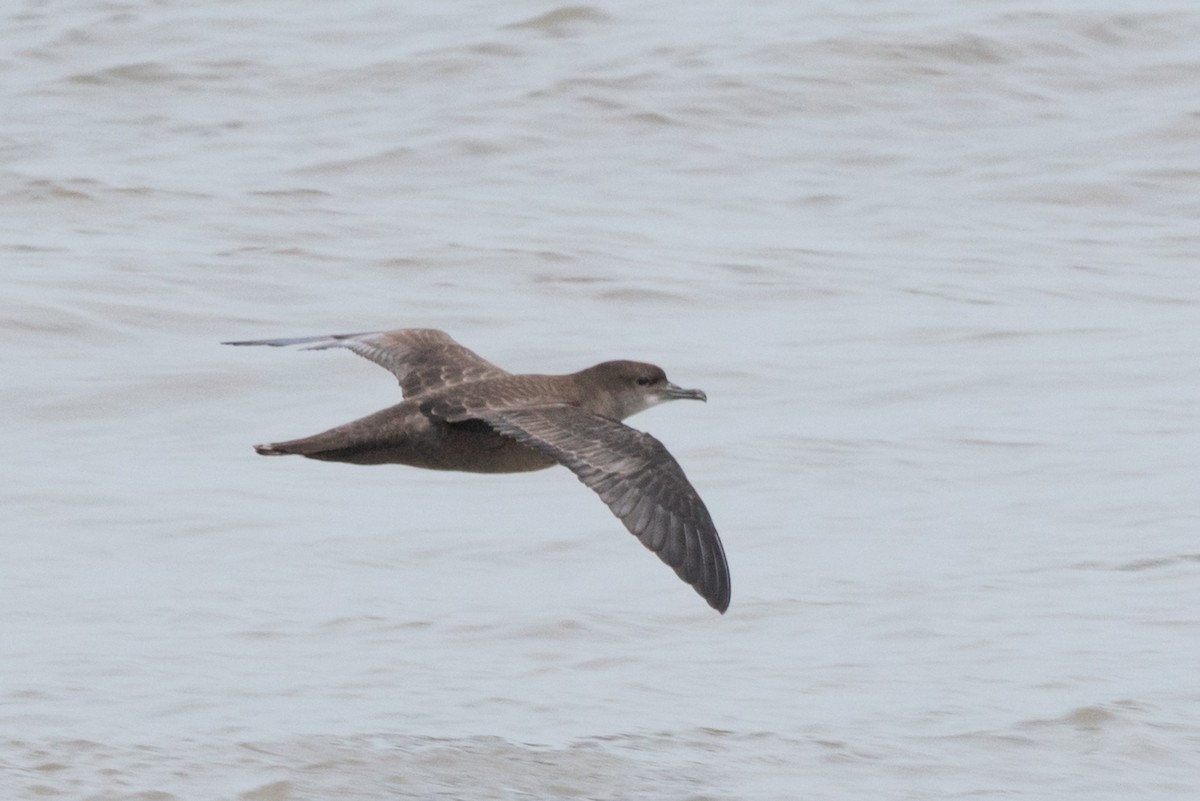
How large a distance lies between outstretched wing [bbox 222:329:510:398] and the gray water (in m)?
0.94

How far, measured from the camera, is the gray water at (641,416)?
664 cm

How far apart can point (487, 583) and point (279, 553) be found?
0.84 m

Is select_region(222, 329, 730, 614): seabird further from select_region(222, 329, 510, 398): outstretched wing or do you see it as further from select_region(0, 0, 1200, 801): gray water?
select_region(0, 0, 1200, 801): gray water

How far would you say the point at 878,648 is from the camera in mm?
7320

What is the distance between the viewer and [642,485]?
239 inches

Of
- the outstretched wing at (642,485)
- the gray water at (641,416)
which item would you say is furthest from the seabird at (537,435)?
the gray water at (641,416)

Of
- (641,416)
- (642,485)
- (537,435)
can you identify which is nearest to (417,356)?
(537,435)

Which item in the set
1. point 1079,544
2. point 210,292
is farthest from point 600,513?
point 210,292

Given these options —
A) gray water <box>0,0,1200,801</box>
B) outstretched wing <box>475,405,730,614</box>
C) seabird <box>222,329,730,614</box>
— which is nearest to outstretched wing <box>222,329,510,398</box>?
seabird <box>222,329,730,614</box>

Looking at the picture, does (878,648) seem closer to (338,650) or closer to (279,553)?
(338,650)

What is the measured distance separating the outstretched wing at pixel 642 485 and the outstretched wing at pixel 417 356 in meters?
0.75

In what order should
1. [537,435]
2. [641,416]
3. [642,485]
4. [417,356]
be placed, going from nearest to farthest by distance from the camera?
[642,485], [537,435], [417,356], [641,416]

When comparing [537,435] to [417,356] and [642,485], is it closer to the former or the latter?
[642,485]

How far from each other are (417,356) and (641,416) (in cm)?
349
